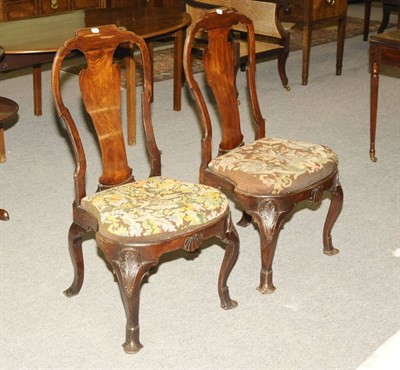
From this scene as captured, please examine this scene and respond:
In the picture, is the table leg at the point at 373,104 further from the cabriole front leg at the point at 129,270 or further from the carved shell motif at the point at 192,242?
the cabriole front leg at the point at 129,270

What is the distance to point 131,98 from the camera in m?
5.05

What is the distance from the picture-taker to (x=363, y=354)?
123 inches

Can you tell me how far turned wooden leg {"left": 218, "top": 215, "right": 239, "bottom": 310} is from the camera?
129 inches

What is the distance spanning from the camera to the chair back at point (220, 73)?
3.47 m

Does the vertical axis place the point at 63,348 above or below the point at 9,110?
below

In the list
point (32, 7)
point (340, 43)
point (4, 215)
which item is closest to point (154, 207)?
point (4, 215)

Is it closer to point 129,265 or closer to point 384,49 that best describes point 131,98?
point 384,49

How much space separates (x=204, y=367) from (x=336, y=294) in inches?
30.3

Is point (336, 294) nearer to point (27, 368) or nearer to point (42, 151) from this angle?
point (27, 368)

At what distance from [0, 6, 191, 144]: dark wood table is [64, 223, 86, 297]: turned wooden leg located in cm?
135

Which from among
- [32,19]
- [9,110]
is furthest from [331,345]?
[32,19]

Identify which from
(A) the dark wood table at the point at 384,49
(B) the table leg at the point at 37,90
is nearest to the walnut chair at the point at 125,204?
(A) the dark wood table at the point at 384,49

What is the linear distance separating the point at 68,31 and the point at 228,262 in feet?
6.68

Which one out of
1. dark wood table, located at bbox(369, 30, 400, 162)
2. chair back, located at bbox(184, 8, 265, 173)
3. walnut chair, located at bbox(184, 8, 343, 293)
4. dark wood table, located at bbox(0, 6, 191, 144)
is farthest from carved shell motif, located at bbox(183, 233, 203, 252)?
dark wood table, located at bbox(369, 30, 400, 162)
